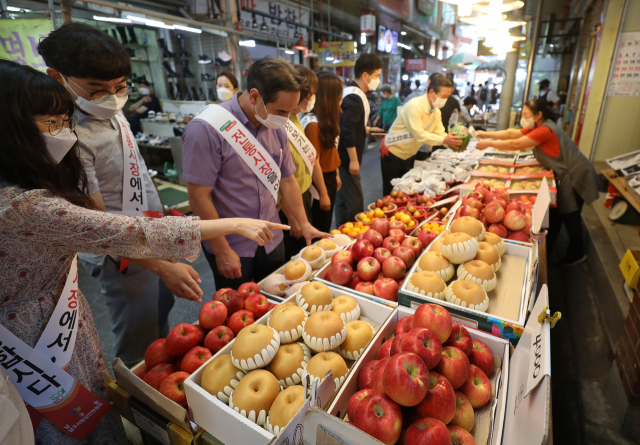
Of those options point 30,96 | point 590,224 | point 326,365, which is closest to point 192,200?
point 30,96

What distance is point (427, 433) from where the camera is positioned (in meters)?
0.90

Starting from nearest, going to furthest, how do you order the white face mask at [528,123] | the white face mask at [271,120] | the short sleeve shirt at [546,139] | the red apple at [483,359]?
the red apple at [483,359] < the white face mask at [271,120] < the short sleeve shirt at [546,139] < the white face mask at [528,123]

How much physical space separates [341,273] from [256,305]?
453 mm

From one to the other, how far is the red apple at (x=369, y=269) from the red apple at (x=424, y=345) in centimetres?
69

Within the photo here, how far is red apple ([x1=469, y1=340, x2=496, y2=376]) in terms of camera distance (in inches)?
47.8

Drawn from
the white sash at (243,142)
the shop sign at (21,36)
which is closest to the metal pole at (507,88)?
the white sash at (243,142)

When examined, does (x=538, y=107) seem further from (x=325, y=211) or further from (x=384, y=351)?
(x=384, y=351)

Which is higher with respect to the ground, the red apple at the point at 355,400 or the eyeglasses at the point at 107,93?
the eyeglasses at the point at 107,93

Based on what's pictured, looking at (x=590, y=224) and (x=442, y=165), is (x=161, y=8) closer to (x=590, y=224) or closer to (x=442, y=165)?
(x=442, y=165)

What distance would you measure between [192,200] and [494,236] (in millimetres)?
1590

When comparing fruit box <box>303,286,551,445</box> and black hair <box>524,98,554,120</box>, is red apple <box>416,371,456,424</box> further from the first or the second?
black hair <box>524,98,554,120</box>

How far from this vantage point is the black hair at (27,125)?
941 mm

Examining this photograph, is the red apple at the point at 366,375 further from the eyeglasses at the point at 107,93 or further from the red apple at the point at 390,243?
the eyeglasses at the point at 107,93

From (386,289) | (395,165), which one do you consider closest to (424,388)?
(386,289)
